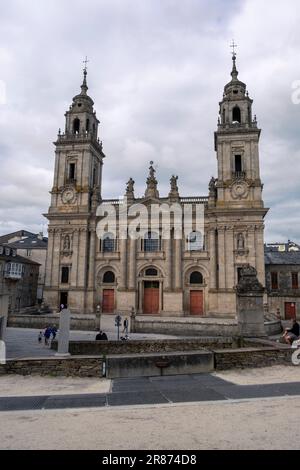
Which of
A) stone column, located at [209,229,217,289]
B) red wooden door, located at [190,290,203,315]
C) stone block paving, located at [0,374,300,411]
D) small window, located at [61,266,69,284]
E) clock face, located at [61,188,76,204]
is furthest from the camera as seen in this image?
clock face, located at [61,188,76,204]

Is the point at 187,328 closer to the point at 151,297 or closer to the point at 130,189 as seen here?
the point at 151,297

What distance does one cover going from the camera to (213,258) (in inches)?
1580

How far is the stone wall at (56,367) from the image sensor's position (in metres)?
11.1

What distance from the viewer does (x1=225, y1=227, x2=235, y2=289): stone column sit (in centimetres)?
3878

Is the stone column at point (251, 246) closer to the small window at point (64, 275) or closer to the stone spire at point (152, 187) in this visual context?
the stone spire at point (152, 187)

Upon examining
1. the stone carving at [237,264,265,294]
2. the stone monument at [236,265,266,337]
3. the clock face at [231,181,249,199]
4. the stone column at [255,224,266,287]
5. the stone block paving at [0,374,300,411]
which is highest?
the clock face at [231,181,249,199]

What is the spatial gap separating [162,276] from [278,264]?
47.9 ft

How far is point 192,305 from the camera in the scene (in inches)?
1608

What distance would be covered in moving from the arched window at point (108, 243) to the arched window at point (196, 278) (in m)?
10.3

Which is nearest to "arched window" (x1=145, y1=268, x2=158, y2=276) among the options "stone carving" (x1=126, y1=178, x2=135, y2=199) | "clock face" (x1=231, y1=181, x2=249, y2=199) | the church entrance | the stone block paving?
the church entrance

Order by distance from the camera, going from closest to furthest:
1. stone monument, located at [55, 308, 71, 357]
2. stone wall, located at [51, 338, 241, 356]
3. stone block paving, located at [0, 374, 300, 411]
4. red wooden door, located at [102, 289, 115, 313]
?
stone block paving, located at [0, 374, 300, 411]
stone monument, located at [55, 308, 71, 357]
stone wall, located at [51, 338, 241, 356]
red wooden door, located at [102, 289, 115, 313]

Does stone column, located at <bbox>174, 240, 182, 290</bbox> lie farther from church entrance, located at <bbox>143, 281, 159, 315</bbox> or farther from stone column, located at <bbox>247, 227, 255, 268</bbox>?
stone column, located at <bbox>247, 227, 255, 268</bbox>

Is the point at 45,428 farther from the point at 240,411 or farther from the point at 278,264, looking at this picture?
the point at 278,264

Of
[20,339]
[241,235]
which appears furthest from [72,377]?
[241,235]
